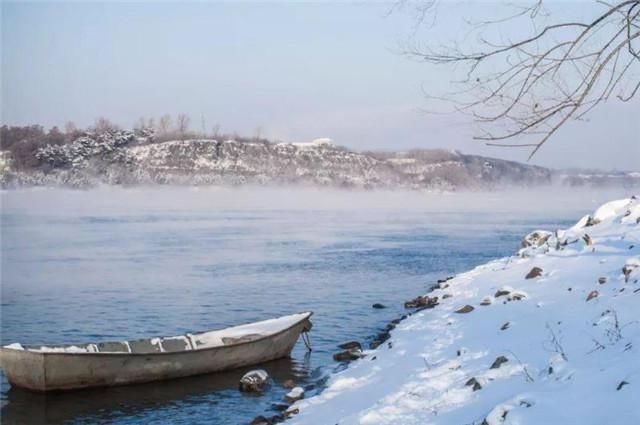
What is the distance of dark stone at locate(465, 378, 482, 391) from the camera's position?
7884 mm

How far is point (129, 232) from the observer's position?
46.1m

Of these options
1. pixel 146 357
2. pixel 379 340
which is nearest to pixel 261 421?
pixel 146 357

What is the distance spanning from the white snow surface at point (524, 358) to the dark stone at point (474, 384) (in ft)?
0.26

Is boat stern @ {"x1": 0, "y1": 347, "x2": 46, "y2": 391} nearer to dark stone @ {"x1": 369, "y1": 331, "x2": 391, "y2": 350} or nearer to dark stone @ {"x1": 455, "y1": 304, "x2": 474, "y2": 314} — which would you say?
dark stone @ {"x1": 369, "y1": 331, "x2": 391, "y2": 350}

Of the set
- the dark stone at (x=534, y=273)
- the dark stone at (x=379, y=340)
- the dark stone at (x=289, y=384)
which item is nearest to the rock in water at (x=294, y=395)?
the dark stone at (x=289, y=384)

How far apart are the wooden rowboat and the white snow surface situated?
276 cm

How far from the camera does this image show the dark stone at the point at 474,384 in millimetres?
7884

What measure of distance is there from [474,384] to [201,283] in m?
18.8

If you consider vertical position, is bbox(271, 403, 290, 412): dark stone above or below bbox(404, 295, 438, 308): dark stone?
below

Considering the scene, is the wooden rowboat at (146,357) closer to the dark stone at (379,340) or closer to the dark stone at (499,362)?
the dark stone at (379,340)

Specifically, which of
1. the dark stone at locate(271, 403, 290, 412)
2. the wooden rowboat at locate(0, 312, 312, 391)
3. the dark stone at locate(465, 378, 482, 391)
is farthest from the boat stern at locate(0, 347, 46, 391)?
the dark stone at locate(465, 378, 482, 391)

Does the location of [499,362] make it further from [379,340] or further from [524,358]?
[379,340]

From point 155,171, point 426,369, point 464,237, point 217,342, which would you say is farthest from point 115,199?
point 426,369

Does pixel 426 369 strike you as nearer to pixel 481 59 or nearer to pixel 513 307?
pixel 513 307
